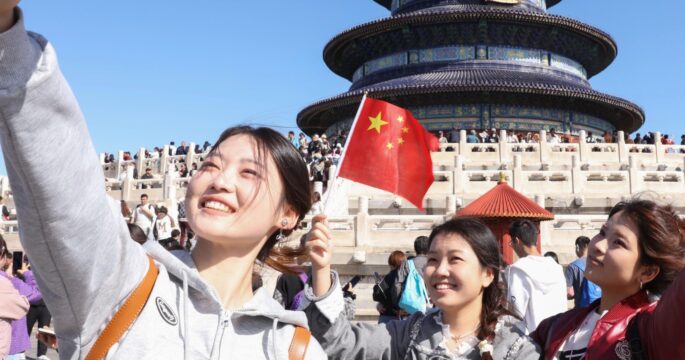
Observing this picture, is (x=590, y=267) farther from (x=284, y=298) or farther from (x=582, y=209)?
(x=582, y=209)

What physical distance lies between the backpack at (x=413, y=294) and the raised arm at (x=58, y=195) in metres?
4.40

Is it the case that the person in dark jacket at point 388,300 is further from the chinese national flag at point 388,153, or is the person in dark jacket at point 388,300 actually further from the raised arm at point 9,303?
the raised arm at point 9,303

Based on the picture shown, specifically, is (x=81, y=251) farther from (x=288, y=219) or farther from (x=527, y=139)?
(x=527, y=139)

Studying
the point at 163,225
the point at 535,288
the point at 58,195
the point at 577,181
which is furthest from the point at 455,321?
the point at 577,181

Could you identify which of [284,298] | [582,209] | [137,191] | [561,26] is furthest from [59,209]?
[561,26]

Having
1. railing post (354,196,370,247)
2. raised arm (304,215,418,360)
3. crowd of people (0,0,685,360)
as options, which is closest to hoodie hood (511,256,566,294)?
crowd of people (0,0,685,360)

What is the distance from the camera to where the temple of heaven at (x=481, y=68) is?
2900cm

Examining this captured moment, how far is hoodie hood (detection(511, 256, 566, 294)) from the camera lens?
4891 mm

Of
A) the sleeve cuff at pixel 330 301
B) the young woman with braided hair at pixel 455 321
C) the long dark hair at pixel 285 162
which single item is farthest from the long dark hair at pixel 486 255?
the long dark hair at pixel 285 162

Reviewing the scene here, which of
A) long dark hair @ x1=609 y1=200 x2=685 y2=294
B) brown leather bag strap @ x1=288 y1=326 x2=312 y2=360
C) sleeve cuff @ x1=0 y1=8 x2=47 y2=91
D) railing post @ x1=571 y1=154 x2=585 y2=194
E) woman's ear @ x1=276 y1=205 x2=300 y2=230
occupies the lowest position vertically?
brown leather bag strap @ x1=288 y1=326 x2=312 y2=360

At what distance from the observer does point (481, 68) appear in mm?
30312

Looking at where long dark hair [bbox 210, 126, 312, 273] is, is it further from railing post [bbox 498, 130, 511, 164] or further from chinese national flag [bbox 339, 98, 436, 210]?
railing post [bbox 498, 130, 511, 164]

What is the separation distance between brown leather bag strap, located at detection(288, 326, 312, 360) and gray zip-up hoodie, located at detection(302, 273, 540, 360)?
491 mm

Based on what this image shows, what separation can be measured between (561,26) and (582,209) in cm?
1726
